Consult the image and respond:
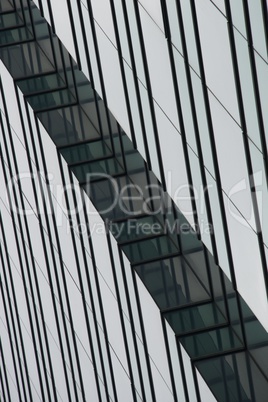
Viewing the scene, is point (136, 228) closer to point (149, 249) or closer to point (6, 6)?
point (149, 249)

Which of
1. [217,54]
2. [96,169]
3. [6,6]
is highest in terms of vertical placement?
[6,6]

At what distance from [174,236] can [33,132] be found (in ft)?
27.0

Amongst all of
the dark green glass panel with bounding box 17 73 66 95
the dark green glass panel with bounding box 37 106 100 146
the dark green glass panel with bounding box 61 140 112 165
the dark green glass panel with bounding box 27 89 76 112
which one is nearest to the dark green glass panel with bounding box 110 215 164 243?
the dark green glass panel with bounding box 61 140 112 165

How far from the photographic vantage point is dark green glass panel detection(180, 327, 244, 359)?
83.6 feet

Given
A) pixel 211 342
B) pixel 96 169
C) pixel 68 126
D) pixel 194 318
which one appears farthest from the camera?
pixel 68 126

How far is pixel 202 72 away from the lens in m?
23.3

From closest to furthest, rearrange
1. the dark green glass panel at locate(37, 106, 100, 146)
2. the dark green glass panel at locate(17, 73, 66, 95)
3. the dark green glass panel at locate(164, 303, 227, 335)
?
1. the dark green glass panel at locate(164, 303, 227, 335)
2. the dark green glass panel at locate(37, 106, 100, 146)
3. the dark green glass panel at locate(17, 73, 66, 95)

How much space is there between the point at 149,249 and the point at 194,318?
2.75m

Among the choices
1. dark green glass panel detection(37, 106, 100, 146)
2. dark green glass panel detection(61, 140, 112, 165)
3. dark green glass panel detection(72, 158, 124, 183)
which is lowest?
dark green glass panel detection(72, 158, 124, 183)

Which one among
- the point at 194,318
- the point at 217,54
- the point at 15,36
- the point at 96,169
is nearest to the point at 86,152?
the point at 96,169

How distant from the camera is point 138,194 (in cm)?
3041

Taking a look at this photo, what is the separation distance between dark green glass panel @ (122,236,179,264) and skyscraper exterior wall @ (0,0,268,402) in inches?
1.8

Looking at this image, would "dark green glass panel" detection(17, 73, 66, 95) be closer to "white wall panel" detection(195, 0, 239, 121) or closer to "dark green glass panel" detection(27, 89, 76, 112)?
"dark green glass panel" detection(27, 89, 76, 112)

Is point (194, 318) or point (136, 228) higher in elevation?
point (136, 228)
